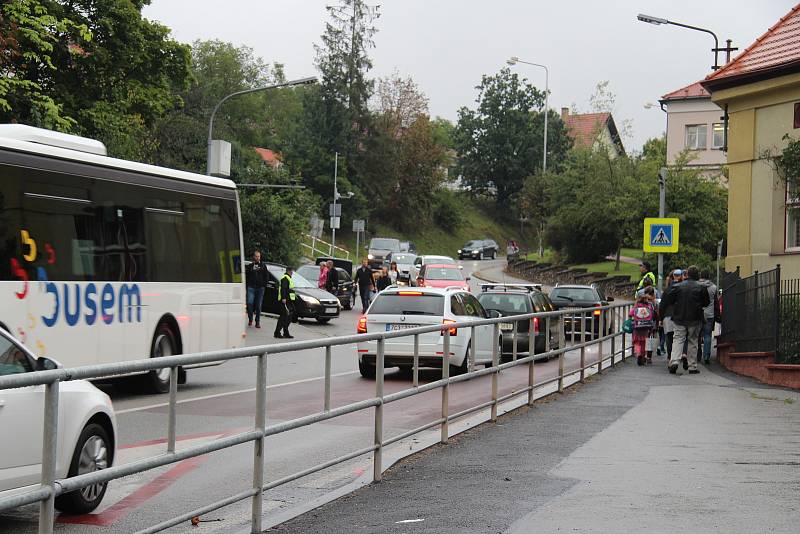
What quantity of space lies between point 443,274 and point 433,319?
24.8 metres

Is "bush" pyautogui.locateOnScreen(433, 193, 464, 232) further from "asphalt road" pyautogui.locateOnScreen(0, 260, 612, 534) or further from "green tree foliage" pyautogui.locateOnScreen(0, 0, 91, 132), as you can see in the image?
"asphalt road" pyautogui.locateOnScreen(0, 260, 612, 534)

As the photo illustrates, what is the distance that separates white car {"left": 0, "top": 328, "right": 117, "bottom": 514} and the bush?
89.9 meters

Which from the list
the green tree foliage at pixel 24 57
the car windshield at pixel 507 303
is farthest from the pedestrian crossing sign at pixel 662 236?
the green tree foliage at pixel 24 57

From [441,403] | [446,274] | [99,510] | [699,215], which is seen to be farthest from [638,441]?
[699,215]

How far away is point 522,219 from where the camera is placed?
331ft

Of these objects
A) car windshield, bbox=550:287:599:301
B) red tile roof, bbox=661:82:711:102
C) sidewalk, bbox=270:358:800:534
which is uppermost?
red tile roof, bbox=661:82:711:102

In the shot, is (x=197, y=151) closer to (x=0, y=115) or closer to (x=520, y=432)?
(x=0, y=115)

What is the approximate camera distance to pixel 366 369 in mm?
8359

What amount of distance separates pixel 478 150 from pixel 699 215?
2325 inches

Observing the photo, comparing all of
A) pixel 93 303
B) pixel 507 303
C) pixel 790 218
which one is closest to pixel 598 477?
pixel 93 303

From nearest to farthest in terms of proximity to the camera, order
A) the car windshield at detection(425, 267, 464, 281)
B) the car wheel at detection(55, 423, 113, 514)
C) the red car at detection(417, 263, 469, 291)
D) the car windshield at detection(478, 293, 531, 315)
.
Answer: the car wheel at detection(55, 423, 113, 514) < the car windshield at detection(478, 293, 531, 315) < the red car at detection(417, 263, 469, 291) < the car windshield at detection(425, 267, 464, 281)

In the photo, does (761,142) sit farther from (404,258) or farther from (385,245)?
(385,245)

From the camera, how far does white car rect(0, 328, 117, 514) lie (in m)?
4.79

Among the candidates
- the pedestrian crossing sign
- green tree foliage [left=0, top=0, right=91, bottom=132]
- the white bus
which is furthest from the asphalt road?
the pedestrian crossing sign
